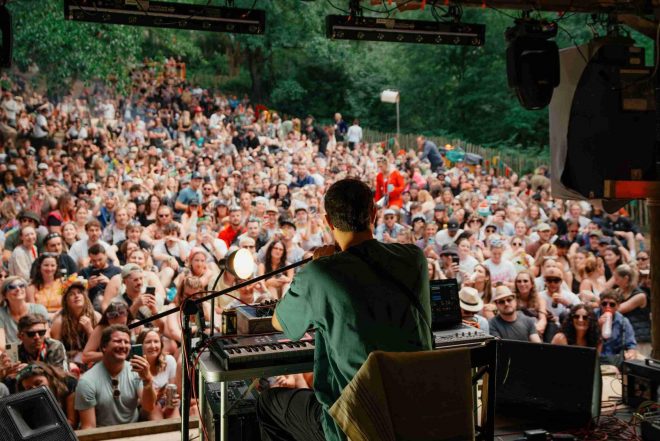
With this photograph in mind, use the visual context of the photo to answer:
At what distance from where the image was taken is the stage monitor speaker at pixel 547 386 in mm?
2990

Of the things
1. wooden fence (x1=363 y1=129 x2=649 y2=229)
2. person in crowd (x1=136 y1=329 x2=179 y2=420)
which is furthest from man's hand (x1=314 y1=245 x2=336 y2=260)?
wooden fence (x1=363 y1=129 x2=649 y2=229)

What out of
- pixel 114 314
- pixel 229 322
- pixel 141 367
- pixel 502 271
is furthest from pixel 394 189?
pixel 229 322

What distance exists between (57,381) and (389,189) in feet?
20.2

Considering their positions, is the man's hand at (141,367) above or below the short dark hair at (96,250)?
below

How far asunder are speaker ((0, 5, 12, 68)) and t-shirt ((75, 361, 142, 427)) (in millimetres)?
1774

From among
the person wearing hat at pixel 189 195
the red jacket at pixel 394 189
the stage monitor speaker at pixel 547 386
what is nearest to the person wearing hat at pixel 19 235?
the person wearing hat at pixel 189 195

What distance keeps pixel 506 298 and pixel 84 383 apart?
295cm

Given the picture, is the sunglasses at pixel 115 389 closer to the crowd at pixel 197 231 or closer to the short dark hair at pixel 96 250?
the crowd at pixel 197 231

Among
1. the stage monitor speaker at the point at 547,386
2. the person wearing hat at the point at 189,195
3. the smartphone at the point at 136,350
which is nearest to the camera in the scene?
the stage monitor speaker at the point at 547,386

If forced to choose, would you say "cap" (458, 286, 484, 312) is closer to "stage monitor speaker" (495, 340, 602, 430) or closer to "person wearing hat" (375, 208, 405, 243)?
"stage monitor speaker" (495, 340, 602, 430)

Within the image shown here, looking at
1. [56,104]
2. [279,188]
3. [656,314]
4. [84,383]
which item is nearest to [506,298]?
[656,314]

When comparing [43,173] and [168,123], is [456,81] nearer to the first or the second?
[168,123]

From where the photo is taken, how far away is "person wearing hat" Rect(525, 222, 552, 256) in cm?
748

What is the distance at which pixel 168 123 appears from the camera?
11.5 metres
